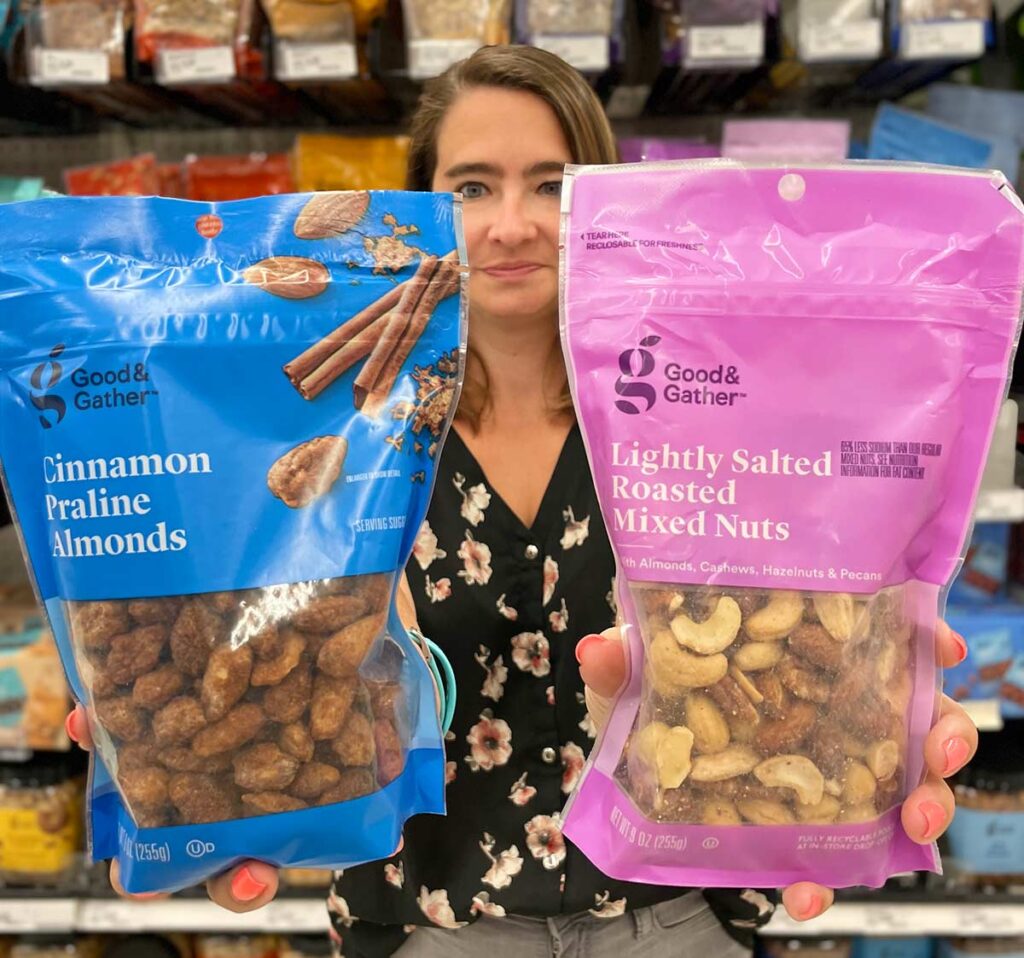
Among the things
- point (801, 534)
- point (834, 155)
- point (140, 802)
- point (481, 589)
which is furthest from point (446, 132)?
point (834, 155)

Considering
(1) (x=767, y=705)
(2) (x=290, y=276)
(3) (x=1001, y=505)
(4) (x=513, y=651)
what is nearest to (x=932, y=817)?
(1) (x=767, y=705)

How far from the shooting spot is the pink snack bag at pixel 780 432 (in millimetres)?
635

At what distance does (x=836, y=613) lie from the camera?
25.0 inches

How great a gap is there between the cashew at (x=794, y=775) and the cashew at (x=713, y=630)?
0.29 ft

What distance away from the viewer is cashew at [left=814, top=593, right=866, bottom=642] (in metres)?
0.63

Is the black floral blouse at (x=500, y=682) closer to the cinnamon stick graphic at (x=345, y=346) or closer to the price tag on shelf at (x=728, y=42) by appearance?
the cinnamon stick graphic at (x=345, y=346)

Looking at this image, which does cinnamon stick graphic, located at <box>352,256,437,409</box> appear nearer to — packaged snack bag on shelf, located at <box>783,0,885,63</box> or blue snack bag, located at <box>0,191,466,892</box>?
blue snack bag, located at <box>0,191,466,892</box>

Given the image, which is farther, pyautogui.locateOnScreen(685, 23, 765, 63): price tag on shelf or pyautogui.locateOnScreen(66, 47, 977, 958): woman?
pyautogui.locateOnScreen(685, 23, 765, 63): price tag on shelf

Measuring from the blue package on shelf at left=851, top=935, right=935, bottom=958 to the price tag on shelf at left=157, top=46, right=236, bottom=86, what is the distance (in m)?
2.03

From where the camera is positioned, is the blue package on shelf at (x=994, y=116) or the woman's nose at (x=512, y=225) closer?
the woman's nose at (x=512, y=225)

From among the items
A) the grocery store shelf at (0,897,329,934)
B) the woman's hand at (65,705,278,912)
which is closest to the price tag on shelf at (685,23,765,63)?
the woman's hand at (65,705,278,912)

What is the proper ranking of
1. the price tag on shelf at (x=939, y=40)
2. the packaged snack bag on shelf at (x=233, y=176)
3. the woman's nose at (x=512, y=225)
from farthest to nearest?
the packaged snack bag on shelf at (x=233, y=176), the price tag on shelf at (x=939, y=40), the woman's nose at (x=512, y=225)

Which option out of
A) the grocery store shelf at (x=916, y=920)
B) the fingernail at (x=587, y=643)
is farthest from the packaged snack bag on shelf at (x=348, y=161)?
the grocery store shelf at (x=916, y=920)

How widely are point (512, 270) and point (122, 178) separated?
3.34ft
